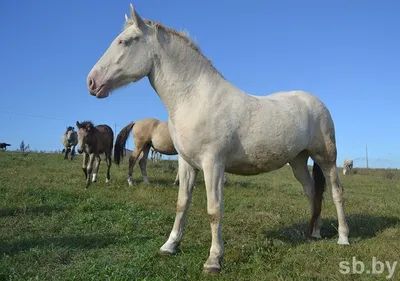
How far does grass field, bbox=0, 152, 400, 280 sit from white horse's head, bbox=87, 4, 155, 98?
2041mm

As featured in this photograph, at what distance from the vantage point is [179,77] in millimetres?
4820

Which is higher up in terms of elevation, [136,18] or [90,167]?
[136,18]

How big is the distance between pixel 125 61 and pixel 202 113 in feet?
3.73

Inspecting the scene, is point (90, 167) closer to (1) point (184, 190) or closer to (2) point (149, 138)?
(2) point (149, 138)

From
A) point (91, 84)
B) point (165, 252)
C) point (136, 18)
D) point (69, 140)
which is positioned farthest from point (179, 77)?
point (69, 140)

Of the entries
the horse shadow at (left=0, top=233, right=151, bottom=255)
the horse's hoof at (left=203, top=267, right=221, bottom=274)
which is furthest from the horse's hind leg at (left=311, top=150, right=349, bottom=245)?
the horse shadow at (left=0, top=233, right=151, bottom=255)

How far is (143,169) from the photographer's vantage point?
1380 cm

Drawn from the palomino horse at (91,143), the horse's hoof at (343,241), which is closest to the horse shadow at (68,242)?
the horse's hoof at (343,241)

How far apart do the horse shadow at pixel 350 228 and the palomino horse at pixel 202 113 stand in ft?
2.23

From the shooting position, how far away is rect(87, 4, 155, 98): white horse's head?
14.9 ft

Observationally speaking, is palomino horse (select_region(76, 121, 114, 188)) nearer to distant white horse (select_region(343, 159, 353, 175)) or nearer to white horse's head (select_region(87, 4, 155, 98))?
white horse's head (select_region(87, 4, 155, 98))

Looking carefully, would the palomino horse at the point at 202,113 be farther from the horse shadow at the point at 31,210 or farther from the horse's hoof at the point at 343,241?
the horse shadow at the point at 31,210

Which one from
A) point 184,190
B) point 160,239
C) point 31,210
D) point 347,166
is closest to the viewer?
point 184,190

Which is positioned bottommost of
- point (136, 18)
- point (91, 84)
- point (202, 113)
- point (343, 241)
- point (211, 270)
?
point (211, 270)
